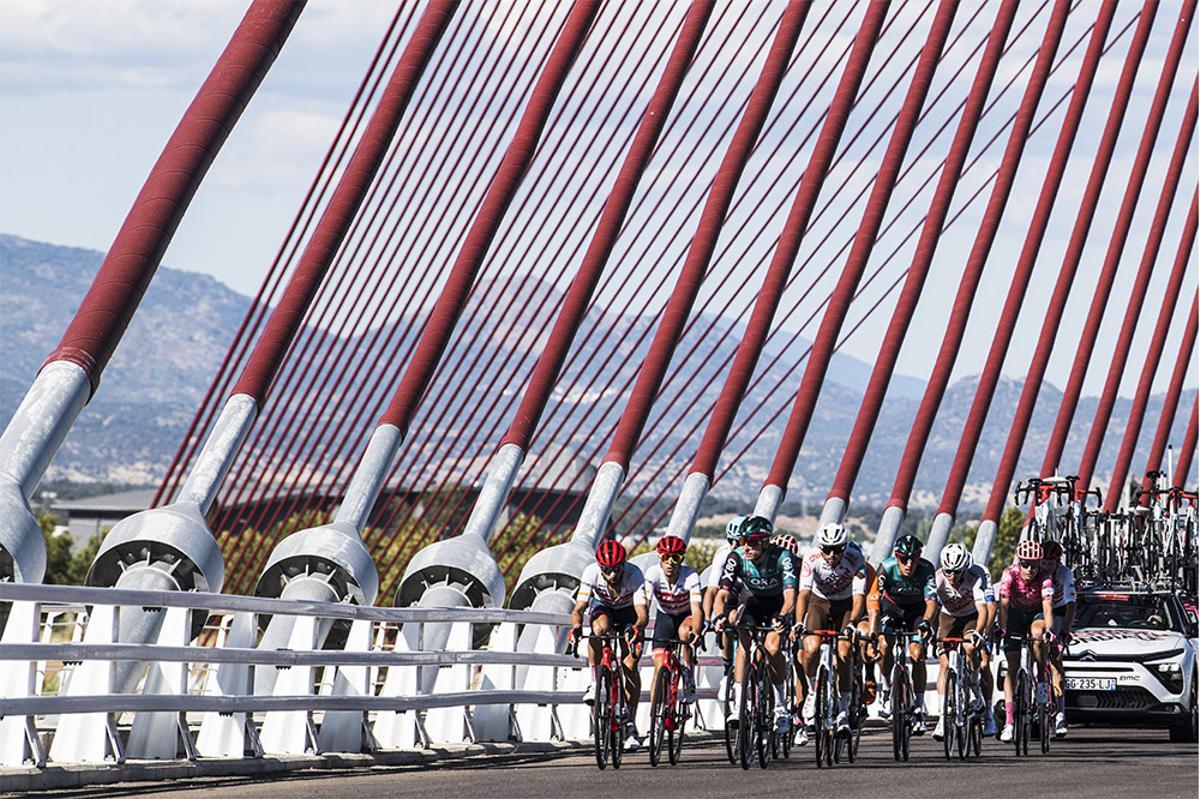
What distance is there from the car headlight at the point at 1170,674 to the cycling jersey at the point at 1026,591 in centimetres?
336

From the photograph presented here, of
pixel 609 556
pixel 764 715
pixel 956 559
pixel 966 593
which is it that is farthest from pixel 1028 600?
pixel 609 556

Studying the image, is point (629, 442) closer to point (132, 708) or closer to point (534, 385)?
point (534, 385)

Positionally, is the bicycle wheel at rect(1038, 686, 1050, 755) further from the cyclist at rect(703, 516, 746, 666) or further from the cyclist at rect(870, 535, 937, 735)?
the cyclist at rect(703, 516, 746, 666)

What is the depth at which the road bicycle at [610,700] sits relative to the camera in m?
15.8

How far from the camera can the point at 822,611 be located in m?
17.5

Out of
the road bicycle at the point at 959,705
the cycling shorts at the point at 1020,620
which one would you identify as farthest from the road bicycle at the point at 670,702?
the cycling shorts at the point at 1020,620

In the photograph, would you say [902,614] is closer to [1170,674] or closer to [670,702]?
[670,702]

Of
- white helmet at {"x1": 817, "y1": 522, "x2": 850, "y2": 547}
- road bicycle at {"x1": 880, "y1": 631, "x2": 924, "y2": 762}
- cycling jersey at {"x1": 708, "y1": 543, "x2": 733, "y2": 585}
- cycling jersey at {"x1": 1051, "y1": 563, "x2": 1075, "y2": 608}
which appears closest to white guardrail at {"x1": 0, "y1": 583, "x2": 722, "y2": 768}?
cycling jersey at {"x1": 708, "y1": 543, "x2": 733, "y2": 585}

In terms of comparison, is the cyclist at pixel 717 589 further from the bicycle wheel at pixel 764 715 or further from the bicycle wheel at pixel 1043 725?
the bicycle wheel at pixel 1043 725

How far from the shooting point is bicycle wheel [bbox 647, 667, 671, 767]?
53.0 ft

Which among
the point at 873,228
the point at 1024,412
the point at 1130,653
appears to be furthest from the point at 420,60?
the point at 1024,412

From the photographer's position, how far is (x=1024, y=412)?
40625 millimetres

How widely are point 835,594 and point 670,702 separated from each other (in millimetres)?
1723

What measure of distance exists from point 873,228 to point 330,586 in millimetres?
17937
